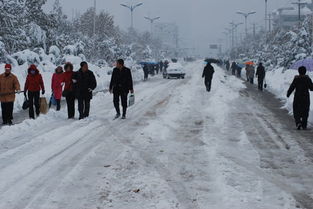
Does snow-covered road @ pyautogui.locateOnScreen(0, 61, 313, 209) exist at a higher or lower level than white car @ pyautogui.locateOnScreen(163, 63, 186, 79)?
lower

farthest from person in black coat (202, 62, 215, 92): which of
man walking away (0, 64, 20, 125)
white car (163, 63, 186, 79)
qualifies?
white car (163, 63, 186, 79)

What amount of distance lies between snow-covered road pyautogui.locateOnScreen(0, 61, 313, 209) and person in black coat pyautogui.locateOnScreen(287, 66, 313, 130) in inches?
15.4

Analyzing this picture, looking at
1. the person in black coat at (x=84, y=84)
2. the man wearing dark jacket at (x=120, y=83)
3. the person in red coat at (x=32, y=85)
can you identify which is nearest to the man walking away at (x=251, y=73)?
the man wearing dark jacket at (x=120, y=83)

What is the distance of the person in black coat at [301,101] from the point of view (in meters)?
11.9

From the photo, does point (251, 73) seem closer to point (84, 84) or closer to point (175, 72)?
point (175, 72)

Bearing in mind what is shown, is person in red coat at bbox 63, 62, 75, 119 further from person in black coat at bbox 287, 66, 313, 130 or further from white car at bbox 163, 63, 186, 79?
white car at bbox 163, 63, 186, 79

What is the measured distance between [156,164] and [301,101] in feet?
19.1

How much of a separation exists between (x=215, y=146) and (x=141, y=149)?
4.65 feet

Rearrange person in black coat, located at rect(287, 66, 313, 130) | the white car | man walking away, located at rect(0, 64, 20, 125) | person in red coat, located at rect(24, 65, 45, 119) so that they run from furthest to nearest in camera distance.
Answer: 1. the white car
2. person in red coat, located at rect(24, 65, 45, 119)
3. man walking away, located at rect(0, 64, 20, 125)
4. person in black coat, located at rect(287, 66, 313, 130)

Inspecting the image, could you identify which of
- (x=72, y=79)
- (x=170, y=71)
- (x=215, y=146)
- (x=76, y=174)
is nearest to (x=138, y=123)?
(x=72, y=79)

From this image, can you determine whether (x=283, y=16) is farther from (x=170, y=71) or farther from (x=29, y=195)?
(x=29, y=195)

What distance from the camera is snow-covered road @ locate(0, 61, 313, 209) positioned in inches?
226

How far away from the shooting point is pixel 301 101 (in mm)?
12070

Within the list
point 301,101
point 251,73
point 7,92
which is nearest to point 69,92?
point 7,92
